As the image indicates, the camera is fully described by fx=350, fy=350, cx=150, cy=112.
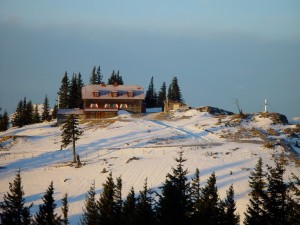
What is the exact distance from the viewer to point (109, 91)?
99.8 metres

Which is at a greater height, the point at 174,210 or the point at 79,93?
the point at 79,93

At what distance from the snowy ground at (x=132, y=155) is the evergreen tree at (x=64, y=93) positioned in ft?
90.6

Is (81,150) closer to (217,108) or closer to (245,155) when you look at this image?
(245,155)

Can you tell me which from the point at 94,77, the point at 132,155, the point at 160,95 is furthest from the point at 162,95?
the point at 132,155

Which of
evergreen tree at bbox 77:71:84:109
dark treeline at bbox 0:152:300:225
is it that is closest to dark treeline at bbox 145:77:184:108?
evergreen tree at bbox 77:71:84:109

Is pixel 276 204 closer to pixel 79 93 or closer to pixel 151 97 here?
pixel 79 93

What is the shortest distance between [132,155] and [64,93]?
6321cm

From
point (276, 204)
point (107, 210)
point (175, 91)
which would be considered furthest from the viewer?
point (175, 91)

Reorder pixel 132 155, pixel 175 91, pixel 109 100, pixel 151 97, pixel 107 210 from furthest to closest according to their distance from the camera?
pixel 151 97, pixel 175 91, pixel 109 100, pixel 132 155, pixel 107 210

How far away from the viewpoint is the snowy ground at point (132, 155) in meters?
44.4

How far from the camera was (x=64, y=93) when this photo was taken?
112 m

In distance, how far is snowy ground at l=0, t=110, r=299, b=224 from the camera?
4441cm

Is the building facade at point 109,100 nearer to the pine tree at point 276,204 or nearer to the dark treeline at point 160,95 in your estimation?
the dark treeline at point 160,95

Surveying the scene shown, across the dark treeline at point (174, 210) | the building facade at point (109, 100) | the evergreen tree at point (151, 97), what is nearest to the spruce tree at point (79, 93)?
the building facade at point (109, 100)
